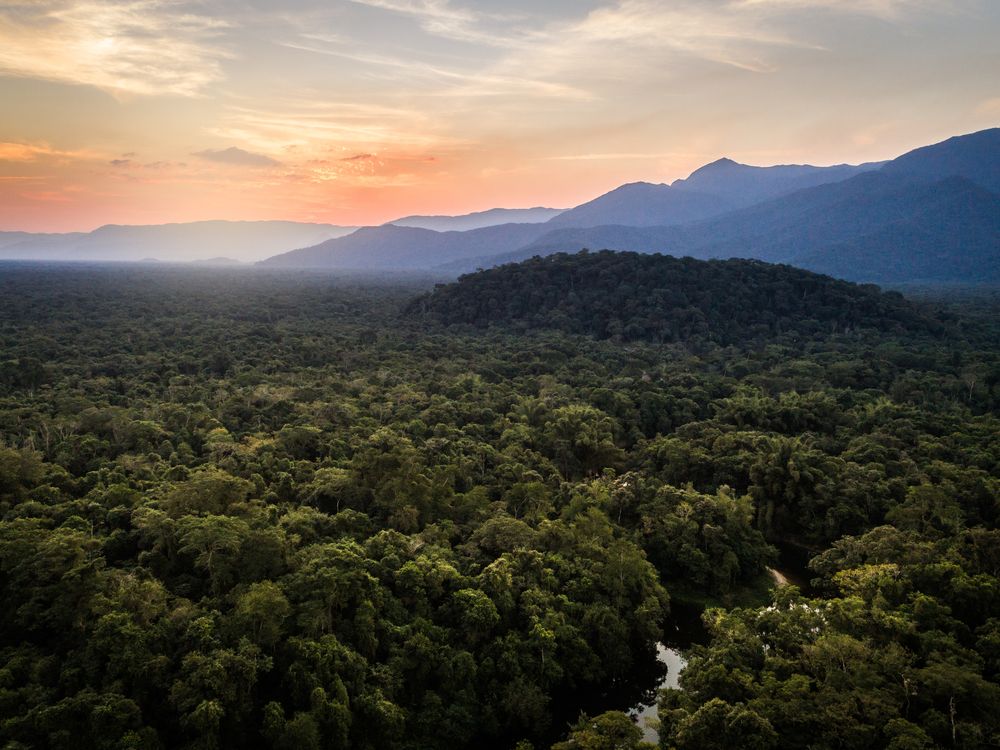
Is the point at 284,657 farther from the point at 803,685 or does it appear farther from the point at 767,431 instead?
the point at 767,431

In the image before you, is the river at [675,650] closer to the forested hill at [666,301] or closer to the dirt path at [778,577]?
the dirt path at [778,577]

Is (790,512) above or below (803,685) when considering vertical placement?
below

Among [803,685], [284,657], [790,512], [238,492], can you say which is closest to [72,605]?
[284,657]

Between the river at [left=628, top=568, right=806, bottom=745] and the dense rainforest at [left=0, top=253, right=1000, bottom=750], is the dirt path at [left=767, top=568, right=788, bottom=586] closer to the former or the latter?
the river at [left=628, top=568, right=806, bottom=745]

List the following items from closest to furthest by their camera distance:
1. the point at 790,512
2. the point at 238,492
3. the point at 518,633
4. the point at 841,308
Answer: the point at 518,633 → the point at 238,492 → the point at 790,512 → the point at 841,308

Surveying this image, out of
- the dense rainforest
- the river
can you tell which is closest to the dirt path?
the river

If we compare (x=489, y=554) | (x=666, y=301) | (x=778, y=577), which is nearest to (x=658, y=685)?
(x=489, y=554)

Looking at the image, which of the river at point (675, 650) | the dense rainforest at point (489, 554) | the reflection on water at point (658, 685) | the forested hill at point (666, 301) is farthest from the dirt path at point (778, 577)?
the forested hill at point (666, 301)
